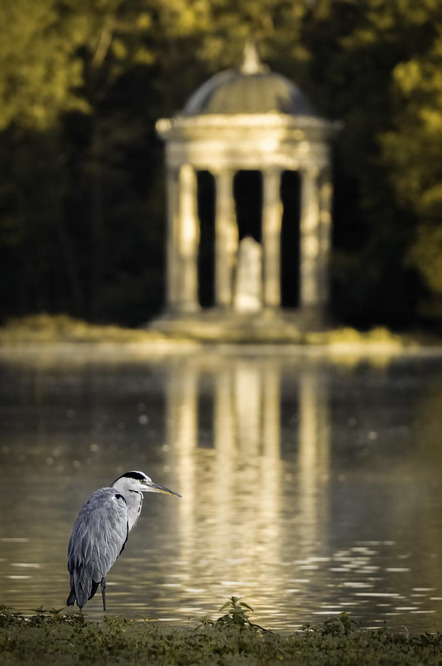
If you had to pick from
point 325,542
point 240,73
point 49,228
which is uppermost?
point 240,73

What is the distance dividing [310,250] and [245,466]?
41650 mm

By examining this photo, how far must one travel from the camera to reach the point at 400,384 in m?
40.2

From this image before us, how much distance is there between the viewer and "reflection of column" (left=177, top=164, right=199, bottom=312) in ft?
215

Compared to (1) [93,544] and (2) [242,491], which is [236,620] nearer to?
(1) [93,544]

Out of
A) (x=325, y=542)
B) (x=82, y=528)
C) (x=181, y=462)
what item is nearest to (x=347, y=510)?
(x=325, y=542)

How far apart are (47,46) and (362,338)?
622 inches

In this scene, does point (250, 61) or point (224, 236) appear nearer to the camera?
point (224, 236)

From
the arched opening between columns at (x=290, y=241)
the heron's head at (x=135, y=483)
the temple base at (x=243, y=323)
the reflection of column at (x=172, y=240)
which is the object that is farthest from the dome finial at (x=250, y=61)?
the heron's head at (x=135, y=483)

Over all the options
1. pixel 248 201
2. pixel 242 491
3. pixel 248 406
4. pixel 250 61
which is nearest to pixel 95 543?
pixel 242 491

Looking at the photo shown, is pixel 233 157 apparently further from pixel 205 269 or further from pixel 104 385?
pixel 104 385

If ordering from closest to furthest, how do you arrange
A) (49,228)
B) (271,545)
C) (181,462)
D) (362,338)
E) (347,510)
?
(271,545) < (347,510) < (181,462) < (362,338) < (49,228)

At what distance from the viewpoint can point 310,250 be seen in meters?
64.8

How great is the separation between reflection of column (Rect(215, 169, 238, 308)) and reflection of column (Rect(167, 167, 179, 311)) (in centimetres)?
144

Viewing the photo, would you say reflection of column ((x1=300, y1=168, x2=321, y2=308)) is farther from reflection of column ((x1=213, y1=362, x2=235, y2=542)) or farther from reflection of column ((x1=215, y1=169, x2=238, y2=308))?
reflection of column ((x1=213, y1=362, x2=235, y2=542))
